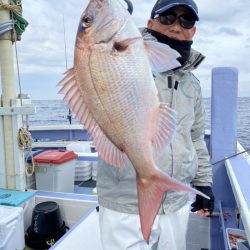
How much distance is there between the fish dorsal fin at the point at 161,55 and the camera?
3.07 ft

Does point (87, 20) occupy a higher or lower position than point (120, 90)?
higher

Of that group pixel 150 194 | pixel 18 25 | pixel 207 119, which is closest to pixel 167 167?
pixel 150 194

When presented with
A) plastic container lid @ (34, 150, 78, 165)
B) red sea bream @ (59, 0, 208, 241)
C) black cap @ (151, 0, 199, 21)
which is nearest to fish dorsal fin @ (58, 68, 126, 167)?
red sea bream @ (59, 0, 208, 241)

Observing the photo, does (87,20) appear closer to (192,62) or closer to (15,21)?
(192,62)

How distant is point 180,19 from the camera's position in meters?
1.49

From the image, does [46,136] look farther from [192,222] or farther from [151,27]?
[151,27]

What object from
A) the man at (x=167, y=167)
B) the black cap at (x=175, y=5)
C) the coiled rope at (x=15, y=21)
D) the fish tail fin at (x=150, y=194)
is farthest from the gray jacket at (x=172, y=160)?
A: the coiled rope at (x=15, y=21)

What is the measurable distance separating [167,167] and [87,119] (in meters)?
0.67

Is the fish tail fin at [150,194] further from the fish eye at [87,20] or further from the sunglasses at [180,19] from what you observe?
the sunglasses at [180,19]

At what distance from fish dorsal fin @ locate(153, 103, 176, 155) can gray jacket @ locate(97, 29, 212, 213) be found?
0.42m

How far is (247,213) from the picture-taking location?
146 centimetres

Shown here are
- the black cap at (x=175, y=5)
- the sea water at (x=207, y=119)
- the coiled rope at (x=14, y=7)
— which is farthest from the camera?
the sea water at (x=207, y=119)

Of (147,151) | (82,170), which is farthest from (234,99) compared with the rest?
(82,170)

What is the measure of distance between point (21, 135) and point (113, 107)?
2319mm
